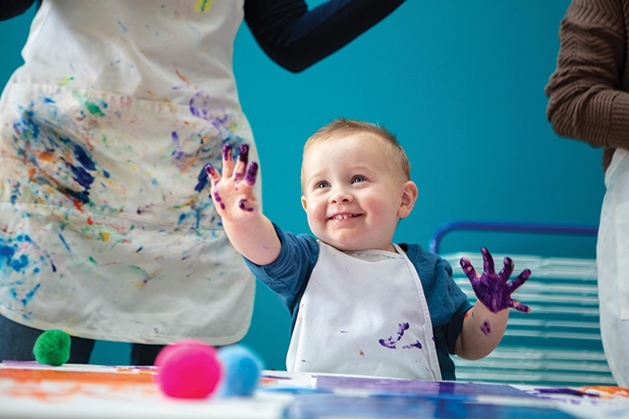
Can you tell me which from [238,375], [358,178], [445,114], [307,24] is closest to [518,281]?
[358,178]

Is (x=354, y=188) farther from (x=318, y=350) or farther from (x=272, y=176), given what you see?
(x=272, y=176)

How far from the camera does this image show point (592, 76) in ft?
3.56

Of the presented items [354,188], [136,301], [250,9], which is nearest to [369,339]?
[354,188]

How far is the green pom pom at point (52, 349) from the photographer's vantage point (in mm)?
741

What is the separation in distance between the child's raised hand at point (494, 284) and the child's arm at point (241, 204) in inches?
10.6

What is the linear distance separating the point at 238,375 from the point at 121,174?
749 millimetres

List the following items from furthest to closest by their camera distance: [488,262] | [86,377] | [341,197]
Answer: [341,197] → [488,262] → [86,377]

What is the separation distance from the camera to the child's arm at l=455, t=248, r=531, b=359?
32.5 inches

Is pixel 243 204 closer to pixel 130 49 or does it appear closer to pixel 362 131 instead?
pixel 362 131

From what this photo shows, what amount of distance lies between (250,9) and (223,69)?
178 mm

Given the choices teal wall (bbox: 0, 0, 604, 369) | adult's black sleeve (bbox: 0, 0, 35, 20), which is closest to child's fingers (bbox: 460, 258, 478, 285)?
adult's black sleeve (bbox: 0, 0, 35, 20)

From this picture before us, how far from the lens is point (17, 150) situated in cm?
104

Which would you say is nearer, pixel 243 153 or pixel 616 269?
pixel 243 153

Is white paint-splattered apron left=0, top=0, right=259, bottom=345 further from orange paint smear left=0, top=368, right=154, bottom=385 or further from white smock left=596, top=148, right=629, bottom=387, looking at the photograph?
white smock left=596, top=148, right=629, bottom=387
